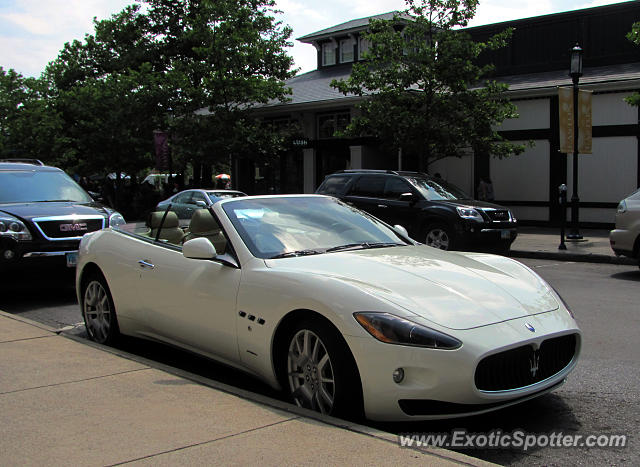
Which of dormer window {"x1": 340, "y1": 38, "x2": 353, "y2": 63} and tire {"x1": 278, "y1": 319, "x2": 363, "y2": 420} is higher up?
dormer window {"x1": 340, "y1": 38, "x2": 353, "y2": 63}

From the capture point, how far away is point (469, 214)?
41.6 ft

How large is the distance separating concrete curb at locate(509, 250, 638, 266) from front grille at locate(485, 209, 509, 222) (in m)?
1.75

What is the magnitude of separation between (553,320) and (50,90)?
1698 inches

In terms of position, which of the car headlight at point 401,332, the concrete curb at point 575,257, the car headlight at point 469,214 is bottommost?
the concrete curb at point 575,257

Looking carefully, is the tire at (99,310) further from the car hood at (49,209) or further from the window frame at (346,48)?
the window frame at (346,48)

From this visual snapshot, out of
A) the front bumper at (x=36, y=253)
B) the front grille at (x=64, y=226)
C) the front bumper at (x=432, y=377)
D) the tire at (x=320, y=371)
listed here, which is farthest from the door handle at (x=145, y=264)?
the front grille at (x=64, y=226)

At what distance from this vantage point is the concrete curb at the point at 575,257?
43.0ft

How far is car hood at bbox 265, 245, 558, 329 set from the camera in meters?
3.66

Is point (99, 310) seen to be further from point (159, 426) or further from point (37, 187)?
point (37, 187)

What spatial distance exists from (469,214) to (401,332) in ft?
31.4

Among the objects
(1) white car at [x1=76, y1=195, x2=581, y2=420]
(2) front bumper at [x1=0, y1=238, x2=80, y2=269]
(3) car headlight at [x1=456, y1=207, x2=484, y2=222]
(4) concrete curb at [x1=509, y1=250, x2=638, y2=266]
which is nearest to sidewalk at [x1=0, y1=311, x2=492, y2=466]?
(1) white car at [x1=76, y1=195, x2=581, y2=420]

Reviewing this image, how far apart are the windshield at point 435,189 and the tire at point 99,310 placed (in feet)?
27.9

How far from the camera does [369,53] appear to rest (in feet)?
63.4

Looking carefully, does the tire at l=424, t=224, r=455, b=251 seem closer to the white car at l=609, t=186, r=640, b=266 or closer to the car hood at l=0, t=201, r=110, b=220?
the white car at l=609, t=186, r=640, b=266
